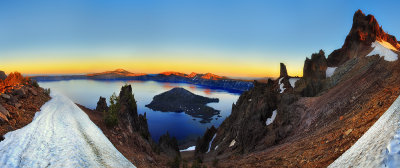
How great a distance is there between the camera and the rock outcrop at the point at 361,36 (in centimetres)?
3794

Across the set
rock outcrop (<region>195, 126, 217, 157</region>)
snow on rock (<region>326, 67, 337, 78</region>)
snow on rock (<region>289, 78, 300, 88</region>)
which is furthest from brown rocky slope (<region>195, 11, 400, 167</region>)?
rock outcrop (<region>195, 126, 217, 157</region>)

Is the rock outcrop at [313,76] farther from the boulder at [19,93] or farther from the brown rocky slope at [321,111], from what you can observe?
the boulder at [19,93]

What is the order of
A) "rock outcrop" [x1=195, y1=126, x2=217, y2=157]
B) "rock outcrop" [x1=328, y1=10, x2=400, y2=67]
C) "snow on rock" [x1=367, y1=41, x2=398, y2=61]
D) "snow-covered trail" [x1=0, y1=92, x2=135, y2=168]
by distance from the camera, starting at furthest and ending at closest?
"rock outcrop" [x1=195, y1=126, x2=217, y2=157] < "rock outcrop" [x1=328, y1=10, x2=400, y2=67] < "snow on rock" [x1=367, y1=41, x2=398, y2=61] < "snow-covered trail" [x1=0, y1=92, x2=135, y2=168]

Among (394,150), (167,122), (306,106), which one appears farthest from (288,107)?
(167,122)

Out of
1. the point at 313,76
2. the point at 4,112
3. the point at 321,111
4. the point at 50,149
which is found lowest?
the point at 50,149

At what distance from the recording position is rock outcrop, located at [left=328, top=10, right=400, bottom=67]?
124 ft

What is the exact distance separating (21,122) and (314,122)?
22739mm

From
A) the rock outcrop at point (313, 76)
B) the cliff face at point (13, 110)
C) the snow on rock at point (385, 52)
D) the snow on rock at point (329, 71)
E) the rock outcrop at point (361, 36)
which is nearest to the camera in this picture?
the cliff face at point (13, 110)

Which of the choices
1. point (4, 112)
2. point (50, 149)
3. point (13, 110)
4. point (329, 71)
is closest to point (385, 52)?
point (329, 71)

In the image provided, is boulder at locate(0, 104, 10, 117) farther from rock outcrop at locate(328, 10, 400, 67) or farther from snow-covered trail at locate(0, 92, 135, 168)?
rock outcrop at locate(328, 10, 400, 67)

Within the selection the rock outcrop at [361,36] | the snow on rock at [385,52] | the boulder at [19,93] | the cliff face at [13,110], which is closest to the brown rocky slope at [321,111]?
the rock outcrop at [361,36]

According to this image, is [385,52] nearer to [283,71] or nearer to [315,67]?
[315,67]

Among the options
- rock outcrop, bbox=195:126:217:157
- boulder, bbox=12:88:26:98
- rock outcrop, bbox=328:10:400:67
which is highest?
rock outcrop, bbox=328:10:400:67

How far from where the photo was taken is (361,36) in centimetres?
3912
